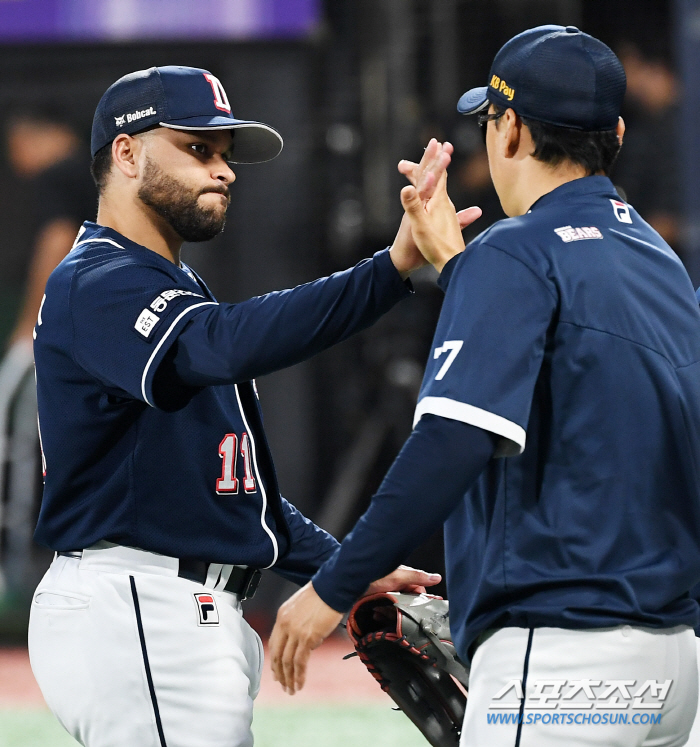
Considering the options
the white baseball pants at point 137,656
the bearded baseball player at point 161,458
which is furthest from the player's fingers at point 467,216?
the white baseball pants at point 137,656

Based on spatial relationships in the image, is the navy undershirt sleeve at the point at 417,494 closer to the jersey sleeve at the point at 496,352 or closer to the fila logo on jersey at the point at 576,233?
the jersey sleeve at the point at 496,352

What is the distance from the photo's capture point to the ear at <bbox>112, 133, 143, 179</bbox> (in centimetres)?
265

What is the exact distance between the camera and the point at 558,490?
6.17 feet

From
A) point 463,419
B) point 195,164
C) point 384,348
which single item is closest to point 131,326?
point 195,164

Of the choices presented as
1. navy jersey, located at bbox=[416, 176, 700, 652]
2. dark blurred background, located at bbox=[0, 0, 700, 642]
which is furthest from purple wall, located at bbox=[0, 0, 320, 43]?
navy jersey, located at bbox=[416, 176, 700, 652]

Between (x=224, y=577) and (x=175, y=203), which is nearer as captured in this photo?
(x=224, y=577)

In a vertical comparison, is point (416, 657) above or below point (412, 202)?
below

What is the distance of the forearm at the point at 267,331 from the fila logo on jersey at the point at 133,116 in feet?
1.84

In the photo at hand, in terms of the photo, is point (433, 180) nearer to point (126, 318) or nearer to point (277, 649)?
point (126, 318)

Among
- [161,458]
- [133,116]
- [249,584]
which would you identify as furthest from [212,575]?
[133,116]

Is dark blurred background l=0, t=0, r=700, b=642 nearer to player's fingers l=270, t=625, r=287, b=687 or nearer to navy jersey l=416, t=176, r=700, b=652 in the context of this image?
player's fingers l=270, t=625, r=287, b=687

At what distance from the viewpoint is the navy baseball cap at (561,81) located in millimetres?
1980

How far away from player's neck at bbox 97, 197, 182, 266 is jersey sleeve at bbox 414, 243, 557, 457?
3.36ft

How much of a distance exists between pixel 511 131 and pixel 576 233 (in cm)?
25
